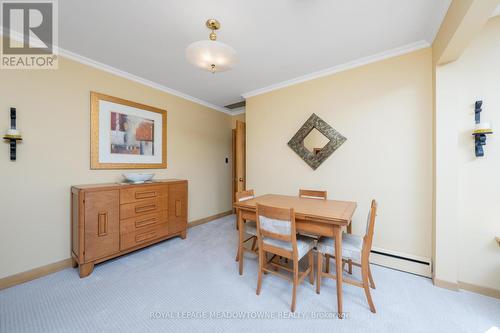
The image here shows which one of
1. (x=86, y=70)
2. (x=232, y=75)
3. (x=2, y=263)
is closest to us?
(x=2, y=263)

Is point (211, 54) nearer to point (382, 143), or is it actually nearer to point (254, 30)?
point (254, 30)

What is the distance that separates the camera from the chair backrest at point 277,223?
1622 millimetres

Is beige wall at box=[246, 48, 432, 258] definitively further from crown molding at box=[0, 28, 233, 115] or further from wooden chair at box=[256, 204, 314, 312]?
crown molding at box=[0, 28, 233, 115]

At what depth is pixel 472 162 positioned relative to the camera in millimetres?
1873

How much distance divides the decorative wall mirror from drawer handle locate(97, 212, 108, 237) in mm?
2743

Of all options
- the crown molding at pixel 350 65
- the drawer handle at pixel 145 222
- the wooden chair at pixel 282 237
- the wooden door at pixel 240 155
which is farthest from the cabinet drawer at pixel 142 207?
the crown molding at pixel 350 65

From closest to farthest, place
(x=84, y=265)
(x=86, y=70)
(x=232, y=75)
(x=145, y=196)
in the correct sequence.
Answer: (x=84, y=265)
(x=86, y=70)
(x=145, y=196)
(x=232, y=75)

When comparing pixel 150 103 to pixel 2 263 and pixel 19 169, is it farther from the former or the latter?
pixel 2 263

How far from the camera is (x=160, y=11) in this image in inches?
68.0

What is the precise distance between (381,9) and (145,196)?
3.39m

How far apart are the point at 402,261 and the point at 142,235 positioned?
132 inches

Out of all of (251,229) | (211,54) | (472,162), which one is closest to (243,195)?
(251,229)

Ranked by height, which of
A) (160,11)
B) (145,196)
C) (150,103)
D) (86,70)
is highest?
(160,11)

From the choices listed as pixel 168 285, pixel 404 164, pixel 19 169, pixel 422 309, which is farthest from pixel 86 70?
pixel 422 309
